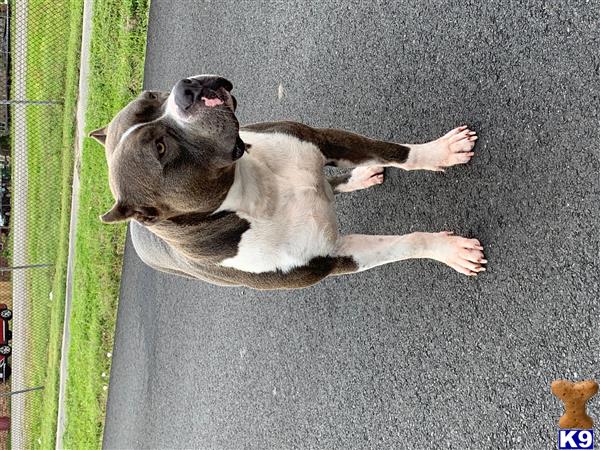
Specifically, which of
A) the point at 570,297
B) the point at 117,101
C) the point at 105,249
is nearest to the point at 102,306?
the point at 105,249

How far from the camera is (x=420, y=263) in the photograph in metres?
4.43

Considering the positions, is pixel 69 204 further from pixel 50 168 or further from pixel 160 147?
pixel 160 147

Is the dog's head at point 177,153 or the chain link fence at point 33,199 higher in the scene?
the dog's head at point 177,153

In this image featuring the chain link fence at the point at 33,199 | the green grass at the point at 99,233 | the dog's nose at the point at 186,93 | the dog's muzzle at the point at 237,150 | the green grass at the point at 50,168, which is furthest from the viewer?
the chain link fence at the point at 33,199

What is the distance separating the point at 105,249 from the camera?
9.05 metres

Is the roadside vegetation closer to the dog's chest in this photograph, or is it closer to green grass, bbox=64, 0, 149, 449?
green grass, bbox=64, 0, 149, 449

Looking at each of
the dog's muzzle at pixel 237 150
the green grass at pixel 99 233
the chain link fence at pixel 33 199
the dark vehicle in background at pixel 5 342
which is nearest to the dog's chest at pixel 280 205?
the dog's muzzle at pixel 237 150

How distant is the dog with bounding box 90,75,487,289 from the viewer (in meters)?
3.39

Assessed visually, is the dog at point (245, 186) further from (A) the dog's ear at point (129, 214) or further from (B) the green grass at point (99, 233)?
(B) the green grass at point (99, 233)

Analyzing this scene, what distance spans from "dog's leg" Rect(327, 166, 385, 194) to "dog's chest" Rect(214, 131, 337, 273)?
94cm

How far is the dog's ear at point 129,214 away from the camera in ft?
11.2

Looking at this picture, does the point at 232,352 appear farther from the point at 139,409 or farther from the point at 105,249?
the point at 105,249

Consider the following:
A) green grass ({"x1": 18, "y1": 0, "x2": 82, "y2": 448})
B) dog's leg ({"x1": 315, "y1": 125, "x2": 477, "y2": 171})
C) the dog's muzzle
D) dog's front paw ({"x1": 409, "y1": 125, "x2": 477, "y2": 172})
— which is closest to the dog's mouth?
the dog's muzzle

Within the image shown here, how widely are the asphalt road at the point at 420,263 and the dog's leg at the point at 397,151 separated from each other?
0.34ft
